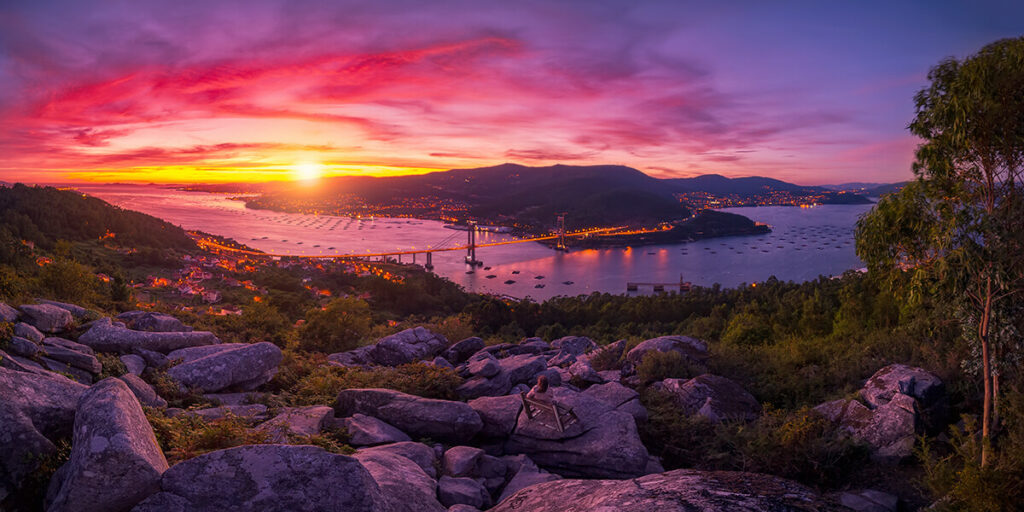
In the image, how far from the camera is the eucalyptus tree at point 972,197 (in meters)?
4.76

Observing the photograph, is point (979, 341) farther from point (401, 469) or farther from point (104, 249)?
point (104, 249)

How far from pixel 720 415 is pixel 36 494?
304 inches

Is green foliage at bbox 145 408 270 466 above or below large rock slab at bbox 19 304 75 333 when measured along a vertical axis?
below

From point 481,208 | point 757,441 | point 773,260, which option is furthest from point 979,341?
point 481,208

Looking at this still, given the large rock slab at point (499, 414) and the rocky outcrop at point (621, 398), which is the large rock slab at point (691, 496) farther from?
the rocky outcrop at point (621, 398)

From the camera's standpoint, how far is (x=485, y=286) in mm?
68188

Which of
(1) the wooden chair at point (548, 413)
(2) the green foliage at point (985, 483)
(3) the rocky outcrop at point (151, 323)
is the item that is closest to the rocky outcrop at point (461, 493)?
(1) the wooden chair at point (548, 413)

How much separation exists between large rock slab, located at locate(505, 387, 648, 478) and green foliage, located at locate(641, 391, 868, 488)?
92cm

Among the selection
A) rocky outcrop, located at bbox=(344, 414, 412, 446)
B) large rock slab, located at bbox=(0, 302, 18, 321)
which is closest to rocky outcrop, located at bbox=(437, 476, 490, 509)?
rocky outcrop, located at bbox=(344, 414, 412, 446)

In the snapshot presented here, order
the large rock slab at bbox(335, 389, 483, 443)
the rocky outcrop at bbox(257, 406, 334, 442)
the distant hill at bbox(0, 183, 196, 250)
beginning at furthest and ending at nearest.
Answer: the distant hill at bbox(0, 183, 196, 250), the large rock slab at bbox(335, 389, 483, 443), the rocky outcrop at bbox(257, 406, 334, 442)

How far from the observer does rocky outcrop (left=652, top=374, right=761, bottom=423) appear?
24.1 ft

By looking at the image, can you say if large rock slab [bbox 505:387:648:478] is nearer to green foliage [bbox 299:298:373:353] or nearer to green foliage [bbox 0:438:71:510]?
green foliage [bbox 0:438:71:510]

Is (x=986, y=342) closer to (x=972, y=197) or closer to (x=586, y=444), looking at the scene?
(x=972, y=197)

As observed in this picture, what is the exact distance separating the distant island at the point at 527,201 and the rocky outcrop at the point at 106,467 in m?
100
